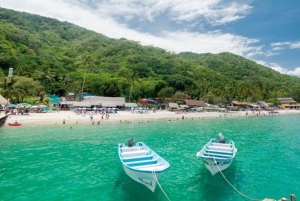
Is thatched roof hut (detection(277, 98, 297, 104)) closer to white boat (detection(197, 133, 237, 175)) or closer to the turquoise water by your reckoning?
the turquoise water

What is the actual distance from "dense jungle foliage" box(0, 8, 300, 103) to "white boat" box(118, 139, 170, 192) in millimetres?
46575

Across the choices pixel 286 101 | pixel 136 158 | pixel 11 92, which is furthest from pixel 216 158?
pixel 286 101

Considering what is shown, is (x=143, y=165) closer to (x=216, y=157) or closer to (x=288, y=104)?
(x=216, y=157)

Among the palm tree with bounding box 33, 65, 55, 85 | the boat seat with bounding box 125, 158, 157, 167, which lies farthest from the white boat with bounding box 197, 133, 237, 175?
the palm tree with bounding box 33, 65, 55, 85

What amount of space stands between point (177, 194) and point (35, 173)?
31.2 ft

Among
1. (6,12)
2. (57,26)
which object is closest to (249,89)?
(57,26)

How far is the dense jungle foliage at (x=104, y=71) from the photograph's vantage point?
75062 mm

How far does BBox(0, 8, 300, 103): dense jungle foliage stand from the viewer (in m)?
75.1

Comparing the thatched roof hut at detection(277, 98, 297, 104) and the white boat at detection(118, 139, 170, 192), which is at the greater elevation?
the thatched roof hut at detection(277, 98, 297, 104)

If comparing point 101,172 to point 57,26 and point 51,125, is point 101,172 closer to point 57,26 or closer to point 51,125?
point 51,125

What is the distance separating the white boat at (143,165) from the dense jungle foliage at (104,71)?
153 feet

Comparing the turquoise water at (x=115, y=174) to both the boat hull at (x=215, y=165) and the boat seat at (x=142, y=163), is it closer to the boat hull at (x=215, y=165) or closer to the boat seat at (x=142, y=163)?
the boat hull at (x=215, y=165)

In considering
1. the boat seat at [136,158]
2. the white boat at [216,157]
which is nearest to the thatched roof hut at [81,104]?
the white boat at [216,157]

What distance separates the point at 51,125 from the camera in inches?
1486
